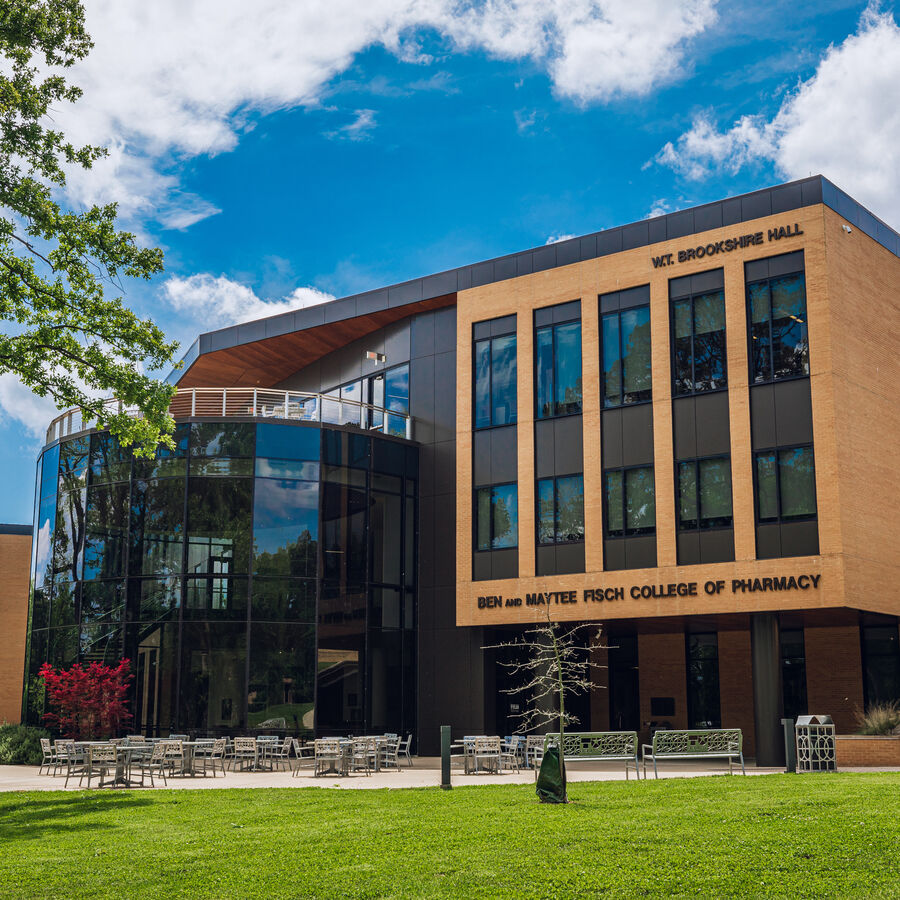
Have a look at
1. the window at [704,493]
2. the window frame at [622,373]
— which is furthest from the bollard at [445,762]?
the window frame at [622,373]

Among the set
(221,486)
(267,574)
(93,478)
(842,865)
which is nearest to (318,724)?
(267,574)

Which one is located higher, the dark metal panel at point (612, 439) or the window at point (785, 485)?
the dark metal panel at point (612, 439)

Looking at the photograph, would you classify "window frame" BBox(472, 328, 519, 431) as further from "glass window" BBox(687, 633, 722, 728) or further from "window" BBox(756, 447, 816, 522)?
"glass window" BBox(687, 633, 722, 728)

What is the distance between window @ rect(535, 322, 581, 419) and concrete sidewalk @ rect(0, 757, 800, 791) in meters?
9.47

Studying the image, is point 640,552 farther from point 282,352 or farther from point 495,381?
point 282,352

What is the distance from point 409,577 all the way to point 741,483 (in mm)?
10780

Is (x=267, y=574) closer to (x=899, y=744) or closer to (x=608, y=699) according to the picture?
(x=608, y=699)

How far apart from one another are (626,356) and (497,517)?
5832mm

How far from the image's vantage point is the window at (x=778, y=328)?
25.1m

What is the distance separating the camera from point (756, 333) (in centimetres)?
2580

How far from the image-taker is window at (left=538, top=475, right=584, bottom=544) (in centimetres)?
2830

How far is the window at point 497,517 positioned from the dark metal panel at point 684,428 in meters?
5.02

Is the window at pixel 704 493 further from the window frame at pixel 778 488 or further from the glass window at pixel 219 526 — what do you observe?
the glass window at pixel 219 526

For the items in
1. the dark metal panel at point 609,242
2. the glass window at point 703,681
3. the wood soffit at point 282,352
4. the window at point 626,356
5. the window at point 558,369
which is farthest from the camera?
the wood soffit at point 282,352
